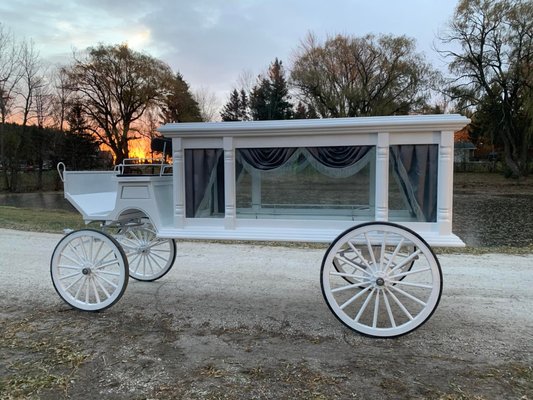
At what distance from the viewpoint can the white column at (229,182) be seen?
3.70 meters

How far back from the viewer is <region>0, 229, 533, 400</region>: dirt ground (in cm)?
263

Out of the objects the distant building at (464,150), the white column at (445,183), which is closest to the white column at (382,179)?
the white column at (445,183)

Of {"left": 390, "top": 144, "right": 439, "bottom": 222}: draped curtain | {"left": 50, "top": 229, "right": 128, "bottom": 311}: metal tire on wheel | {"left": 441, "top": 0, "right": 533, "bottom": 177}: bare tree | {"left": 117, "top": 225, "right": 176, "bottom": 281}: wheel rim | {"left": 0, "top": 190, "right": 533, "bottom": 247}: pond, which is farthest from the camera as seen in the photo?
{"left": 441, "top": 0, "right": 533, "bottom": 177}: bare tree

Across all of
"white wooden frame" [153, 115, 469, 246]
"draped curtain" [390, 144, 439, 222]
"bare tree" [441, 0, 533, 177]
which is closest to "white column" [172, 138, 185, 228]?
"white wooden frame" [153, 115, 469, 246]

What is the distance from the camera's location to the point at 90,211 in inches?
166

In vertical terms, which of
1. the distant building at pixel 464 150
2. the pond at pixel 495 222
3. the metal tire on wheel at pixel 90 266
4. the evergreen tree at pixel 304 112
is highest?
the evergreen tree at pixel 304 112

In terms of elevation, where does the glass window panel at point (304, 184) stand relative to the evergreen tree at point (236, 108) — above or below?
below

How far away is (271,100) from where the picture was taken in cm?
4044

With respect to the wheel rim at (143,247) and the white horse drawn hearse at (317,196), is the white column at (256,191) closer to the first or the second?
the white horse drawn hearse at (317,196)

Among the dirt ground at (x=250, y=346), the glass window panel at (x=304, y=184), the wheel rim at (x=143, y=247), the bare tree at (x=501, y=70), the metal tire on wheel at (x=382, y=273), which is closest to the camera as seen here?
the dirt ground at (x=250, y=346)

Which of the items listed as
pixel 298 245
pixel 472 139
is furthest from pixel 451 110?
pixel 298 245

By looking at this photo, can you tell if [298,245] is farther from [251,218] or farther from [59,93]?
[59,93]

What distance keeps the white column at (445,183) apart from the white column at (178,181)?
2.27 meters

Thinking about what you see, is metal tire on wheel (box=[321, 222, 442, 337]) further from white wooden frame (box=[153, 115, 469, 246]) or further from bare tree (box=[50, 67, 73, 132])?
bare tree (box=[50, 67, 73, 132])
